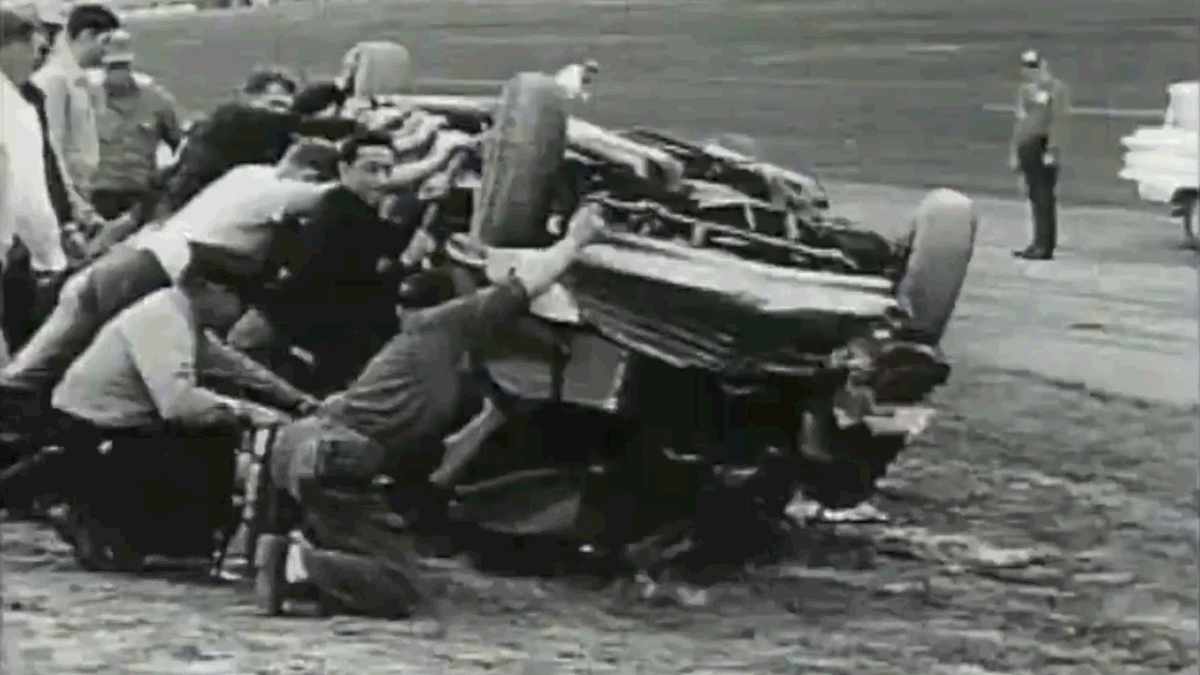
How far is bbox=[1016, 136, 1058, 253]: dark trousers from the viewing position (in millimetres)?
2248

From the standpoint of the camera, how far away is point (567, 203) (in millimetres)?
2336

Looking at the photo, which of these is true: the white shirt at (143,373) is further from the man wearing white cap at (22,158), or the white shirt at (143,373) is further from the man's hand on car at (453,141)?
the man's hand on car at (453,141)

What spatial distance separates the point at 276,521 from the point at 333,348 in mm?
223

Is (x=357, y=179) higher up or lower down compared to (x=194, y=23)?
lower down

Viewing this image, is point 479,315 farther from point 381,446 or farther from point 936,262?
point 936,262

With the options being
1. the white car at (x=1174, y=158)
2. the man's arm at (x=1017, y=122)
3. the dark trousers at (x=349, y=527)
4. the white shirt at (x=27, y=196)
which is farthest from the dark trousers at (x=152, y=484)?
the white car at (x=1174, y=158)

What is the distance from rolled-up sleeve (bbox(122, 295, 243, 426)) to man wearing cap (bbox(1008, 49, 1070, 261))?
39.0 inches

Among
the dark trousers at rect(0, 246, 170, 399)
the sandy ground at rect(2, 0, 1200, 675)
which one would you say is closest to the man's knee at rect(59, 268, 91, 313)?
the dark trousers at rect(0, 246, 170, 399)

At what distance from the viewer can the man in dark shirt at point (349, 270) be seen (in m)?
2.39

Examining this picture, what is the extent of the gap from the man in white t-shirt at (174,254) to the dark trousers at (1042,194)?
0.83 meters

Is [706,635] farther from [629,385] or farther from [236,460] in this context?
[236,460]

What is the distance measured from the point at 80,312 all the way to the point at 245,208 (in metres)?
0.27

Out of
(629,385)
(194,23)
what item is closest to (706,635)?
(629,385)

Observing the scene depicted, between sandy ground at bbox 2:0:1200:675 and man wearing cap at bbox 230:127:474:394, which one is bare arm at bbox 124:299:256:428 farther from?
sandy ground at bbox 2:0:1200:675
